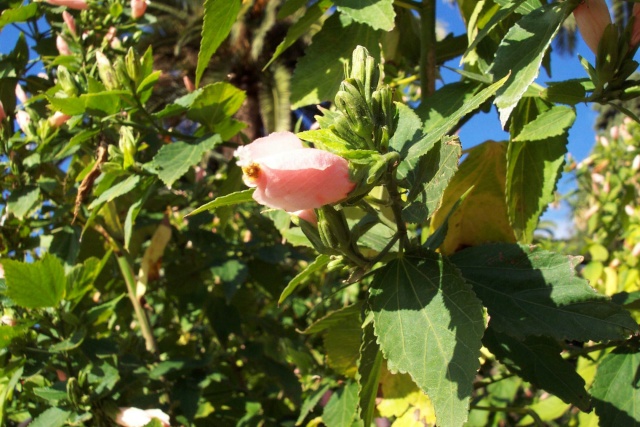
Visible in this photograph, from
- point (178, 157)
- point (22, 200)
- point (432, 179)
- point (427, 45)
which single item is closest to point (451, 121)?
point (432, 179)

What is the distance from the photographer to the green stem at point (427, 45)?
1.16m

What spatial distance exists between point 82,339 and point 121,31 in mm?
1025

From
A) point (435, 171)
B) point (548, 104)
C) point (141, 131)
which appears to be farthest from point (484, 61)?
point (141, 131)

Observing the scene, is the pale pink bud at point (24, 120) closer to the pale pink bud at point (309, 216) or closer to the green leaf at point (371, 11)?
the green leaf at point (371, 11)

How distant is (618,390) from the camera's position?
3.28 ft

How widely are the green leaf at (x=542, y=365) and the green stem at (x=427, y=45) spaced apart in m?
0.49

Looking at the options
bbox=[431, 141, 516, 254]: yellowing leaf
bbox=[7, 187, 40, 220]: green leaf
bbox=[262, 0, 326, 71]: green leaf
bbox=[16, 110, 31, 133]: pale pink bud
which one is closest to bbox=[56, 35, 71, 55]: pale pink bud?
bbox=[16, 110, 31, 133]: pale pink bud

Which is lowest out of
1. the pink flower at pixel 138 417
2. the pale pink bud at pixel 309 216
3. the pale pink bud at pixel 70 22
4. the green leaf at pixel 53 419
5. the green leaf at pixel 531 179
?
the pink flower at pixel 138 417

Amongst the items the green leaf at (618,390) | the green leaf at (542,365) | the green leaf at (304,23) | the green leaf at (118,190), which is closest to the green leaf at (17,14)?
the green leaf at (118,190)

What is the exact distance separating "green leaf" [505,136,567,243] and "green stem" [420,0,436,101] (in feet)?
0.73

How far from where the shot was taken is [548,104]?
1093 mm

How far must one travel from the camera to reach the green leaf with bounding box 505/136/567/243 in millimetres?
1062

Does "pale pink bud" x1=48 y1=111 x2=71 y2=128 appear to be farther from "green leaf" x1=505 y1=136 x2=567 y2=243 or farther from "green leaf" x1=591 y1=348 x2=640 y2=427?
"green leaf" x1=591 y1=348 x2=640 y2=427

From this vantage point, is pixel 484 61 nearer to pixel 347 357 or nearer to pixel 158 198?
pixel 347 357
